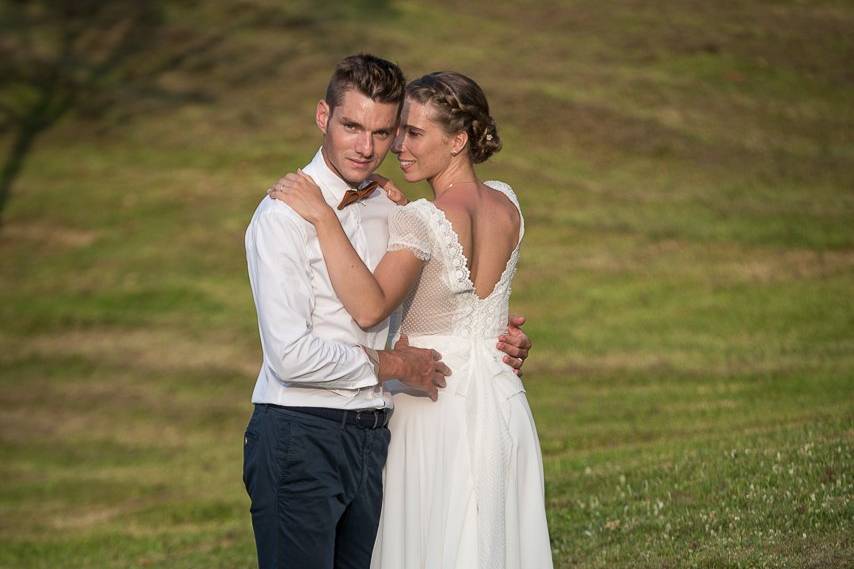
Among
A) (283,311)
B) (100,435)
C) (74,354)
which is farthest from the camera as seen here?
(74,354)

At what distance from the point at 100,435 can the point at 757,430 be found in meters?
9.61

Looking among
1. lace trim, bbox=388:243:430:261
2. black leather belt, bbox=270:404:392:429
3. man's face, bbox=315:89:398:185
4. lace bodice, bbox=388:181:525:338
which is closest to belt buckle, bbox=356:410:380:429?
black leather belt, bbox=270:404:392:429

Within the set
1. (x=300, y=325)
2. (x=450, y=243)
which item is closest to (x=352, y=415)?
(x=300, y=325)

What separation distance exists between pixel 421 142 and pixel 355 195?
22.3 inches

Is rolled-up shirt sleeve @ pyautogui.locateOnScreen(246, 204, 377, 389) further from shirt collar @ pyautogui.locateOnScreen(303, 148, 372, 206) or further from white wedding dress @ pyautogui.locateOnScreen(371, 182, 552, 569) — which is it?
white wedding dress @ pyautogui.locateOnScreen(371, 182, 552, 569)

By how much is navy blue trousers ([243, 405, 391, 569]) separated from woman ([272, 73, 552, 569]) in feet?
1.46

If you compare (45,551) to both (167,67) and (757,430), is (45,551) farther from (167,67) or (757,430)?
(167,67)

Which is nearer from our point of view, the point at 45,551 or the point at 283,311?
the point at 283,311

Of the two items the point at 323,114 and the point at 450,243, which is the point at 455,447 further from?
the point at 323,114

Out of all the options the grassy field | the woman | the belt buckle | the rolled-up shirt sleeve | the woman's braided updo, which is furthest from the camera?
the grassy field

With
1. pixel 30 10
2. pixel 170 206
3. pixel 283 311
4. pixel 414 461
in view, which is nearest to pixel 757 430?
pixel 414 461

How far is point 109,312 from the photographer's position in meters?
20.5

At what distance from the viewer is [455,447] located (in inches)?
214

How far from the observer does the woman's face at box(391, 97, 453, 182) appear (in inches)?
222
